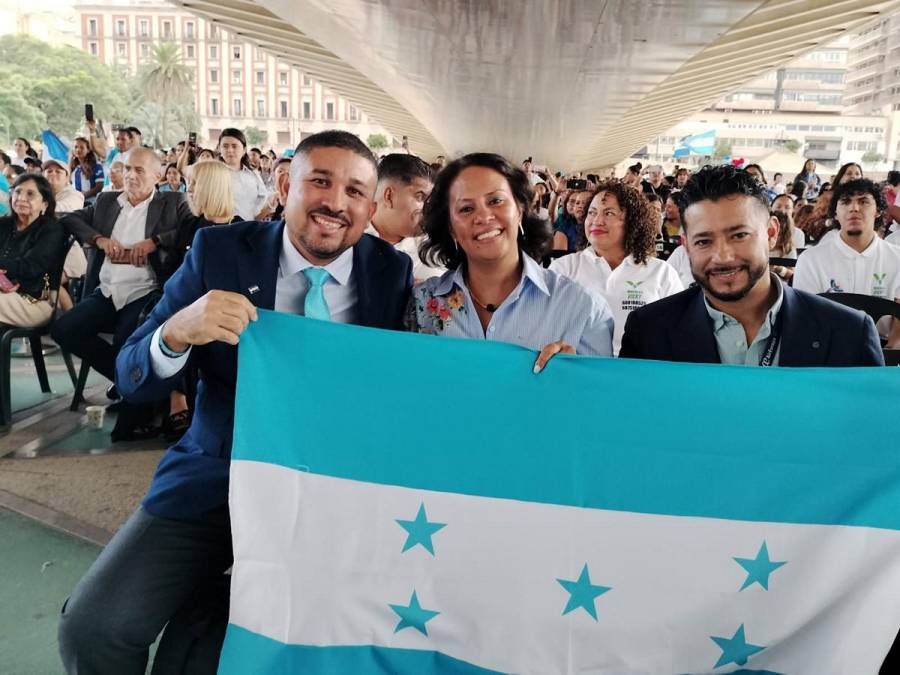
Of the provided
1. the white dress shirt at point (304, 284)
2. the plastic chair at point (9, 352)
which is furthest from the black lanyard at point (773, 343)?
the plastic chair at point (9, 352)

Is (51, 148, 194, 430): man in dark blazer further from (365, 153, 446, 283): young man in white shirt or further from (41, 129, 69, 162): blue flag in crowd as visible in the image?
(41, 129, 69, 162): blue flag in crowd

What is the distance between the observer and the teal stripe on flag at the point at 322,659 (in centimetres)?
195

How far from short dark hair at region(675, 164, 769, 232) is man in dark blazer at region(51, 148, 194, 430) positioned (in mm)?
3548

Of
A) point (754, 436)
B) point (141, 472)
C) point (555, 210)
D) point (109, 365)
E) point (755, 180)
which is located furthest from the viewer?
point (555, 210)

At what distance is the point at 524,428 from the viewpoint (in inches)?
79.1

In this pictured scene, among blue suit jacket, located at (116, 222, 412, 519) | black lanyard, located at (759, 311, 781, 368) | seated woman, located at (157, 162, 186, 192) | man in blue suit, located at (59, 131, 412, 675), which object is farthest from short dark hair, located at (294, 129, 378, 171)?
seated woman, located at (157, 162, 186, 192)

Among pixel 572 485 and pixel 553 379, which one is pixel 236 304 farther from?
Result: pixel 572 485

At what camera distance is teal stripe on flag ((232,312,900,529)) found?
1942 mm

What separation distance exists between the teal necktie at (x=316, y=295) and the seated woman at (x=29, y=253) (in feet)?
11.3

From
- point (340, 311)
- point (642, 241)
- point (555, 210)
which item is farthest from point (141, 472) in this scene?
point (555, 210)

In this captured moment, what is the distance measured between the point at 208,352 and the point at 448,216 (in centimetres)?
99

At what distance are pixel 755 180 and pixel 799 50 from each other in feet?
76.6

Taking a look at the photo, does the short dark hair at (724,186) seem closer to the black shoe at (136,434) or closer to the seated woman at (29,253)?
the black shoe at (136,434)

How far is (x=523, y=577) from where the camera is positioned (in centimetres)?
199
